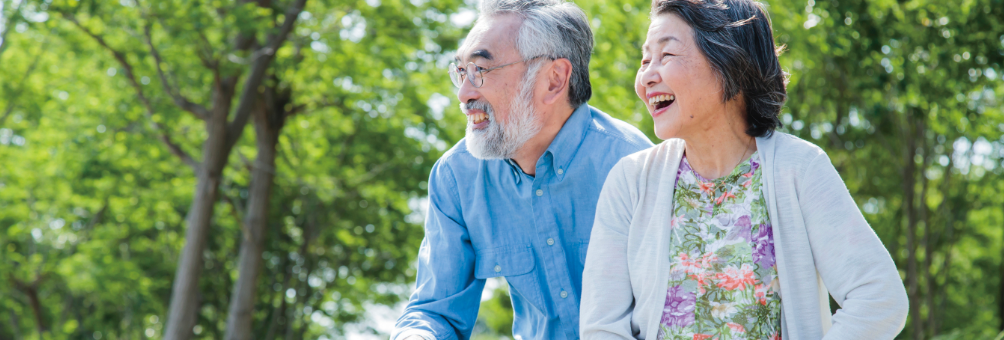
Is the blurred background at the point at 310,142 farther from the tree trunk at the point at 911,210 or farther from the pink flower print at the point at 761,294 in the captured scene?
the pink flower print at the point at 761,294

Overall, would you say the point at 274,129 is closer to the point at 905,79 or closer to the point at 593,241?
the point at 905,79

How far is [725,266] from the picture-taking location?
1.91m

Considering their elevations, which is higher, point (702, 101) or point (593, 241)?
point (702, 101)

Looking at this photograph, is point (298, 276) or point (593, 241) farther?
point (298, 276)

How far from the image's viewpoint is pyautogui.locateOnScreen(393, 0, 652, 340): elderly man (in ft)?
8.63

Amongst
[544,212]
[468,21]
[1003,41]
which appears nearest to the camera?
[544,212]

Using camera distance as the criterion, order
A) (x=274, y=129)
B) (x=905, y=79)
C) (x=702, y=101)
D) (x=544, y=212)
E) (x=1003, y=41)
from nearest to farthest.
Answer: (x=702, y=101), (x=544, y=212), (x=1003, y=41), (x=905, y=79), (x=274, y=129)

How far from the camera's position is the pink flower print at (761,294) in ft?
6.18

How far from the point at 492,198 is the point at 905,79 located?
4.15m

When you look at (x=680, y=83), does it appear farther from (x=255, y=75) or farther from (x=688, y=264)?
(x=255, y=75)

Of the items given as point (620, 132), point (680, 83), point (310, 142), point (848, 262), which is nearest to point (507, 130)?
point (620, 132)

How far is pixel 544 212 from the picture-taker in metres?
2.65

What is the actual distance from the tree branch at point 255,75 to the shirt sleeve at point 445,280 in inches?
285

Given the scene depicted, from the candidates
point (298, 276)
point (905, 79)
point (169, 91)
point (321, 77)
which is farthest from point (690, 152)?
point (298, 276)
